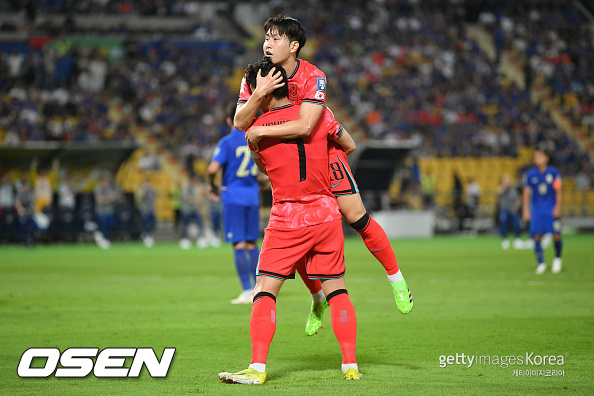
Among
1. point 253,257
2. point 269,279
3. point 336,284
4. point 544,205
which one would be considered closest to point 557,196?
point 544,205

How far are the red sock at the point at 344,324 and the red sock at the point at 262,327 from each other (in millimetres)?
448

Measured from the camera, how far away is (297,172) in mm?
5961

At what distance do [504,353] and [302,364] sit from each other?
1.75 metres

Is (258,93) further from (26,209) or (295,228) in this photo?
(26,209)

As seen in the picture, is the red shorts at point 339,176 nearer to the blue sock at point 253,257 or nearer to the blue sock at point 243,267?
the blue sock at point 253,257

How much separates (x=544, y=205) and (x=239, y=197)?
7337 mm

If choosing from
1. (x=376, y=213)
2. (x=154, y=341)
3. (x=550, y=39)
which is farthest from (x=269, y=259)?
(x=550, y=39)

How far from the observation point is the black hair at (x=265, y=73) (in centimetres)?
579

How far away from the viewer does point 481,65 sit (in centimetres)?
4309

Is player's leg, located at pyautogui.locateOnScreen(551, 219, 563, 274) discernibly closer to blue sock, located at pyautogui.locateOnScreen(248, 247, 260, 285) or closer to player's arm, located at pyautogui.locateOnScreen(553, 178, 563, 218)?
player's arm, located at pyautogui.locateOnScreen(553, 178, 563, 218)

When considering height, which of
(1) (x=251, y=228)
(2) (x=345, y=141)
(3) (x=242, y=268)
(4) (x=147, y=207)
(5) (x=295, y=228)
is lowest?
(4) (x=147, y=207)

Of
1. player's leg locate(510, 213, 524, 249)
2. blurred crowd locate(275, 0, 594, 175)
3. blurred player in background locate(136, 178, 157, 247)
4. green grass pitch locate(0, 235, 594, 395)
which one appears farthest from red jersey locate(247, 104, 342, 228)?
blurred crowd locate(275, 0, 594, 175)

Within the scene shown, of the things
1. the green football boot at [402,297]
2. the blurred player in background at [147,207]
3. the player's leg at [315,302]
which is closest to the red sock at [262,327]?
the player's leg at [315,302]

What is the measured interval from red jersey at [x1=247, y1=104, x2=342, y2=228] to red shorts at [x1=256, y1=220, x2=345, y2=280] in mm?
58
